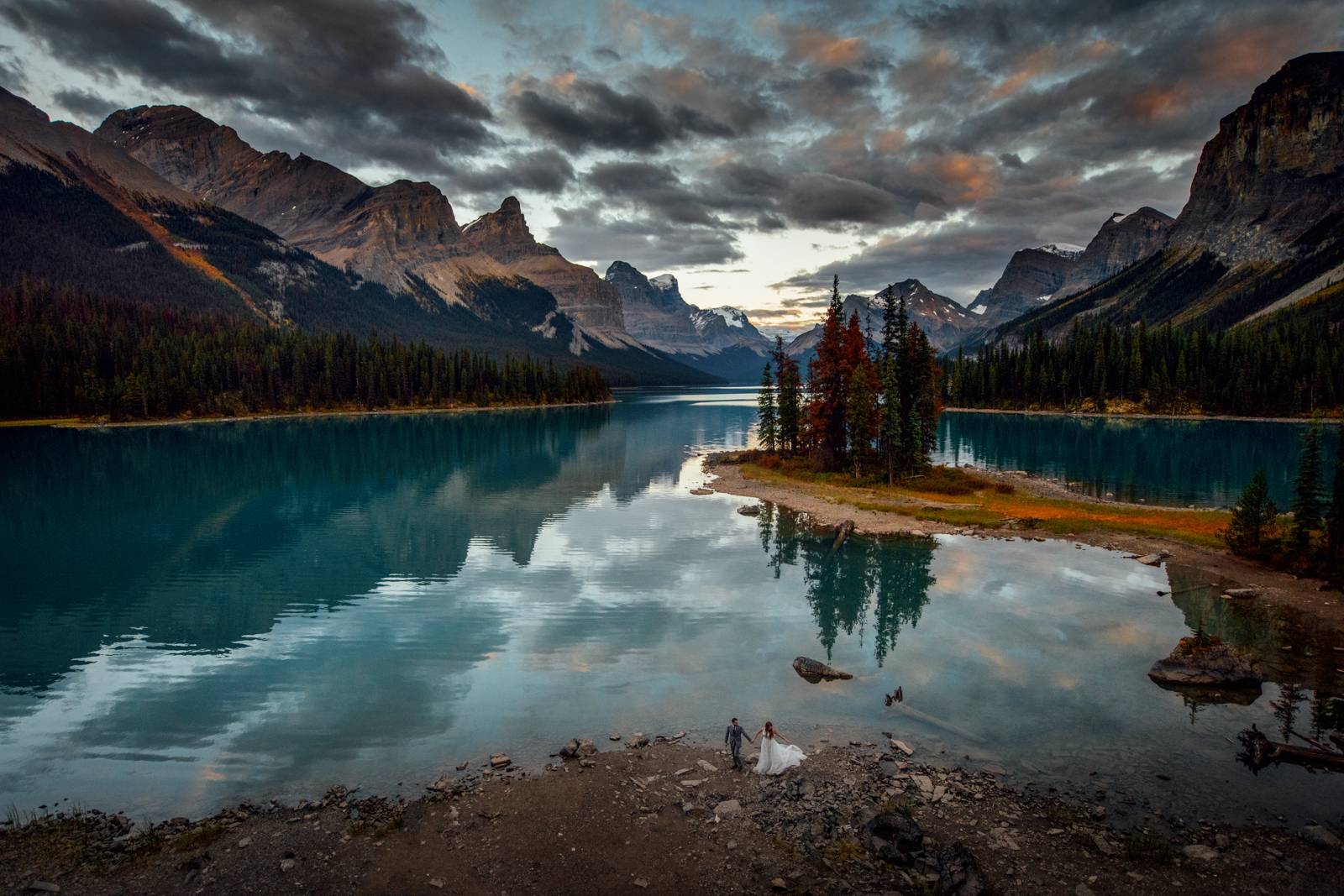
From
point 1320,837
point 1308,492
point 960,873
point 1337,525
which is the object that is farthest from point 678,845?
point 1337,525

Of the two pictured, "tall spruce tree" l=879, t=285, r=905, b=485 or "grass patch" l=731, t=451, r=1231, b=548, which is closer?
"grass patch" l=731, t=451, r=1231, b=548

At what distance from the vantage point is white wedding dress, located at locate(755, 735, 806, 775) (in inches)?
838

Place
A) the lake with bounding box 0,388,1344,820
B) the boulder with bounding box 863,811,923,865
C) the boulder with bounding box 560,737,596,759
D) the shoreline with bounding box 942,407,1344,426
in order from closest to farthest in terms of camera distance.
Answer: the boulder with bounding box 863,811,923,865, the lake with bounding box 0,388,1344,820, the boulder with bounding box 560,737,596,759, the shoreline with bounding box 942,407,1344,426

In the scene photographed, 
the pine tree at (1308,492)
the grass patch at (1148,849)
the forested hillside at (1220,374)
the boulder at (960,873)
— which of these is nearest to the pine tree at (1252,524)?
the pine tree at (1308,492)

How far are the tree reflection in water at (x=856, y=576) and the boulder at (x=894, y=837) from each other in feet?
45.6

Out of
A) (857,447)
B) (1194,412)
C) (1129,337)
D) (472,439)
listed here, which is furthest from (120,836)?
(1129,337)

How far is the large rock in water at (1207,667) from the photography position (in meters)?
27.4

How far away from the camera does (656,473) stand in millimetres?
99062

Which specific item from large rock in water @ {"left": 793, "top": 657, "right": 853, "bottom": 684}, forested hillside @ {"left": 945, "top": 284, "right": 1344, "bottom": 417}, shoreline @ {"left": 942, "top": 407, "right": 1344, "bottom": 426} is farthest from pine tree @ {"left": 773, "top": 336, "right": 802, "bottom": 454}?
forested hillside @ {"left": 945, "top": 284, "right": 1344, "bottom": 417}

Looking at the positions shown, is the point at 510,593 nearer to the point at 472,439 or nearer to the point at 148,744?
the point at 148,744

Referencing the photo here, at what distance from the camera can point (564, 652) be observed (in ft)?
108

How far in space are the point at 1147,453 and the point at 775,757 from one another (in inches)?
4467

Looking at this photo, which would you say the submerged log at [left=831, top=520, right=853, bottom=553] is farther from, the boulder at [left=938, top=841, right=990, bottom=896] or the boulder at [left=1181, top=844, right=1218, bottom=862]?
the boulder at [left=938, top=841, right=990, bottom=896]

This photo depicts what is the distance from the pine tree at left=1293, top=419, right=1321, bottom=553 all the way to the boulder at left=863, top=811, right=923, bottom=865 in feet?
129
